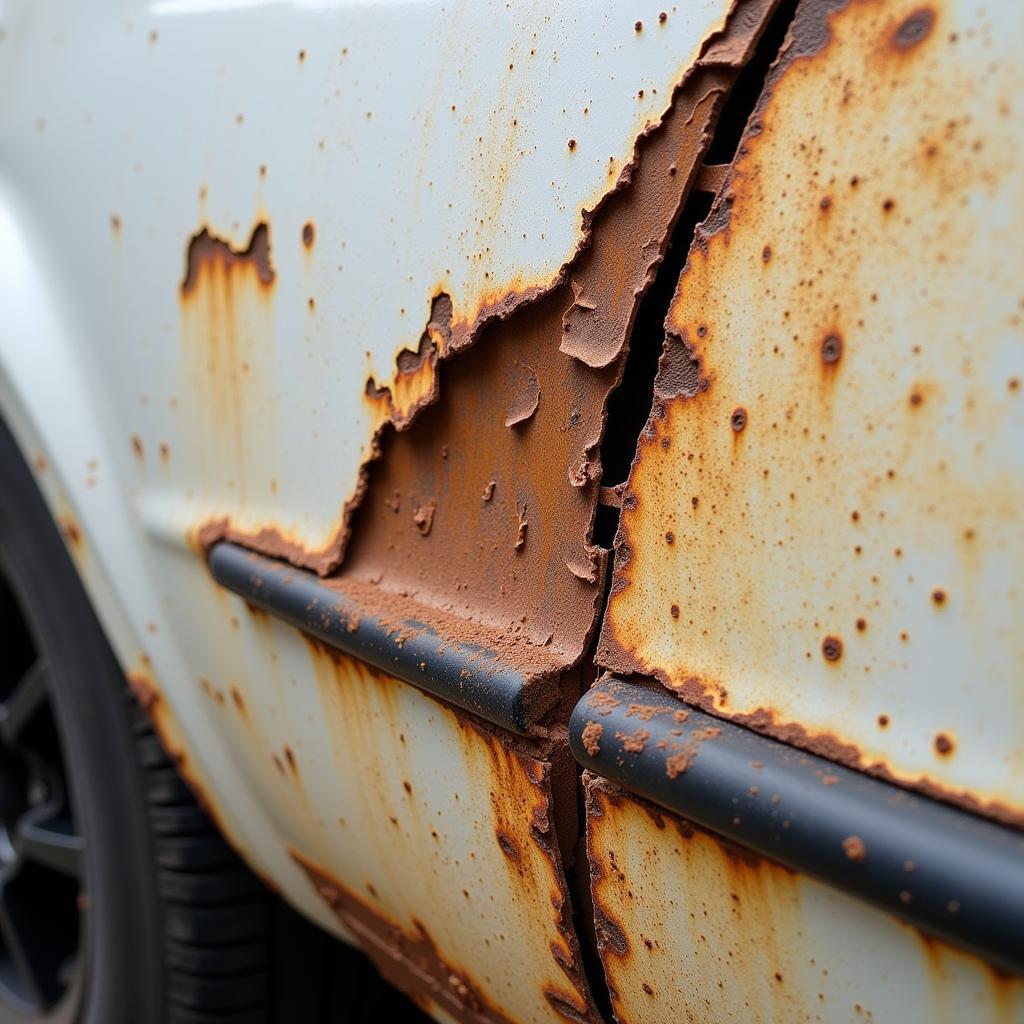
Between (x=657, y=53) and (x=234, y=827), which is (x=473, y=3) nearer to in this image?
(x=657, y=53)

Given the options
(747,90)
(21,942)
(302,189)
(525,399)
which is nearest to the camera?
(747,90)

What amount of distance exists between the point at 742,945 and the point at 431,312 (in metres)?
0.57

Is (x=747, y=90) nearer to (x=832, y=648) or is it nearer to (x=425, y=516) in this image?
(x=832, y=648)

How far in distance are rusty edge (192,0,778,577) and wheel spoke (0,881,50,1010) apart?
102cm

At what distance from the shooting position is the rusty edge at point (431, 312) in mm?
837

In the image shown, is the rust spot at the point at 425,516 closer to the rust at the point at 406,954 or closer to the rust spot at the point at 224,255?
the rust spot at the point at 224,255

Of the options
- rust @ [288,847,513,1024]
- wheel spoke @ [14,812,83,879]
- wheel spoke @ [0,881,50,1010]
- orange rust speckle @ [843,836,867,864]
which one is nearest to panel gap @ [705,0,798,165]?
orange rust speckle @ [843,836,867,864]

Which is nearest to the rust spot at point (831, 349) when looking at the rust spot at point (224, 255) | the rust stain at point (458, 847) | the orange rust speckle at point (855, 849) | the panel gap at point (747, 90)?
the panel gap at point (747, 90)

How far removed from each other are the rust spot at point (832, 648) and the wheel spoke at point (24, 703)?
4.52ft

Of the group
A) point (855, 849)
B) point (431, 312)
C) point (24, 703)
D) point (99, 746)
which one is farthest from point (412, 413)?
point (24, 703)

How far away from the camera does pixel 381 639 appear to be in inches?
45.5

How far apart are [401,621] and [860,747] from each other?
0.49m

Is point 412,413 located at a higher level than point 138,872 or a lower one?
higher

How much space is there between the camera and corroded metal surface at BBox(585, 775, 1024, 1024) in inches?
29.6
